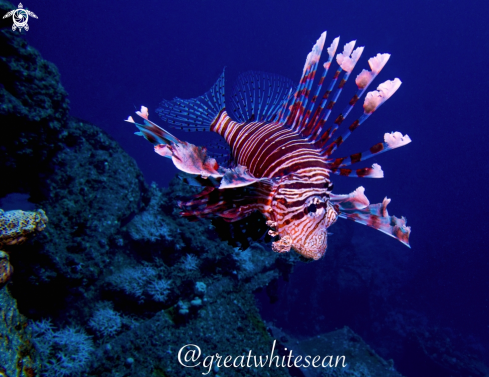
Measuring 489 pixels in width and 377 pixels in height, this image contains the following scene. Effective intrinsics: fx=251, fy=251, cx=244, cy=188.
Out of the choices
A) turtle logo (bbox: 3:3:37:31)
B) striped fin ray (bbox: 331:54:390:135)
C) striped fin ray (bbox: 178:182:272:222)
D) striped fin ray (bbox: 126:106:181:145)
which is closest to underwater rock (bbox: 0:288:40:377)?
striped fin ray (bbox: 178:182:272:222)

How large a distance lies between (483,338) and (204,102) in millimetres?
22706

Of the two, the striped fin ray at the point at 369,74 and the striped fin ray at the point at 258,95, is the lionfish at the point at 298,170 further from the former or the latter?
the striped fin ray at the point at 258,95

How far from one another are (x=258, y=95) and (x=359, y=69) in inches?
1410

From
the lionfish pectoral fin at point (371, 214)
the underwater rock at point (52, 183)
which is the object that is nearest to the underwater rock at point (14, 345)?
the underwater rock at point (52, 183)

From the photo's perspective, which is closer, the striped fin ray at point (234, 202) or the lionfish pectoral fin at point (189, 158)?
the lionfish pectoral fin at point (189, 158)

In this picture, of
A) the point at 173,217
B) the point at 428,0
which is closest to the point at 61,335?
the point at 173,217

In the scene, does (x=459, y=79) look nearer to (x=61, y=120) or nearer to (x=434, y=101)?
(x=434, y=101)

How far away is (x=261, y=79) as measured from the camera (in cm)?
297

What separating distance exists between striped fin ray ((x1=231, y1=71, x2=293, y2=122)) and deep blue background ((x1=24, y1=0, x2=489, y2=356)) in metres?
24.2

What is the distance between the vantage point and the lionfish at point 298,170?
1200mm

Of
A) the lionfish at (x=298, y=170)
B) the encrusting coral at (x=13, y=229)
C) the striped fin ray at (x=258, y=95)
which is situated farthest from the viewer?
the striped fin ray at (x=258, y=95)

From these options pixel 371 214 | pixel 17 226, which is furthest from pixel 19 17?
pixel 371 214

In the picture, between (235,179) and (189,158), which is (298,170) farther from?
(189,158)

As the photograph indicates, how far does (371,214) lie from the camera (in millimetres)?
1598
